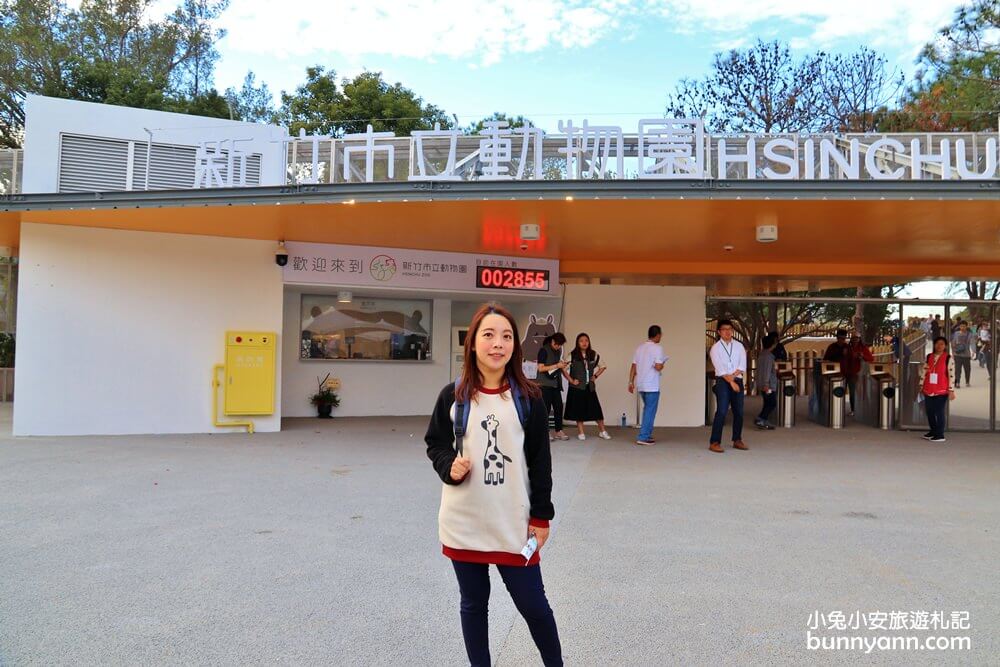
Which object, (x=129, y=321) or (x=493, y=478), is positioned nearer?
(x=493, y=478)

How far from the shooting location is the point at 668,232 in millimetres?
9977

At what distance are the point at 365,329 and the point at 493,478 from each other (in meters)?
11.0

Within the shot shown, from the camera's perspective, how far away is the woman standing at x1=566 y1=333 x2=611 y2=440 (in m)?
10.7

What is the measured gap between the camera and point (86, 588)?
4160mm

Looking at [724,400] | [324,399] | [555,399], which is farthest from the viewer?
[324,399]

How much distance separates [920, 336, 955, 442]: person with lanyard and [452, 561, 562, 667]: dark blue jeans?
10337mm

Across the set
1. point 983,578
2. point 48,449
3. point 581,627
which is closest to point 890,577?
point 983,578

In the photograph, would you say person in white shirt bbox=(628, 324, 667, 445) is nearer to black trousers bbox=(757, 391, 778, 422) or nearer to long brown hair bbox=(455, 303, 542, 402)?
black trousers bbox=(757, 391, 778, 422)

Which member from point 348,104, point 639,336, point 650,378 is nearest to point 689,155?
point 650,378

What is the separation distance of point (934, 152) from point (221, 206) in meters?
7.95

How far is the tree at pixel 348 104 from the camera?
26.8 meters

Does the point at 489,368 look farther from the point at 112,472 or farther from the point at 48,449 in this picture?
the point at 48,449

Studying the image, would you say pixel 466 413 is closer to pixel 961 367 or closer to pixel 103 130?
pixel 103 130

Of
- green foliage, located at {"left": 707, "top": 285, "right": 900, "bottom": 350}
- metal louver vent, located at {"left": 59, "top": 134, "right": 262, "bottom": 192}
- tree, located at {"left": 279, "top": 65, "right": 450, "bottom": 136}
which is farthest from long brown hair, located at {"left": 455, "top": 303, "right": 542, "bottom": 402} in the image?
tree, located at {"left": 279, "top": 65, "right": 450, "bottom": 136}
